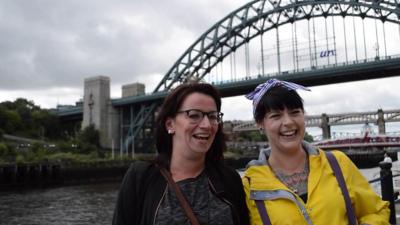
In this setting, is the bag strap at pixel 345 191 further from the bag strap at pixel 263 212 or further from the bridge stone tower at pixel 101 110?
the bridge stone tower at pixel 101 110

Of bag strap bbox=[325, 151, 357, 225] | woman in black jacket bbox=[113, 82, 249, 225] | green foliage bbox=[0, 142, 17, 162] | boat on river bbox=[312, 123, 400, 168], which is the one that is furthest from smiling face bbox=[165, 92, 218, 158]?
boat on river bbox=[312, 123, 400, 168]

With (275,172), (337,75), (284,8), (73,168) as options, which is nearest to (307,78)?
(337,75)

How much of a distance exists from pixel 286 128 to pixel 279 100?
0.18 m

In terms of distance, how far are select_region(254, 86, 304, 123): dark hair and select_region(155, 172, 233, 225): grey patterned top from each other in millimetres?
642

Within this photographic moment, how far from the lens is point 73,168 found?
39250 mm

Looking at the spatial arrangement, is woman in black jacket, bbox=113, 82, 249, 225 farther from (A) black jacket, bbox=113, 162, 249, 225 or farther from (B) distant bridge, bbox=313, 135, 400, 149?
(B) distant bridge, bbox=313, 135, 400, 149

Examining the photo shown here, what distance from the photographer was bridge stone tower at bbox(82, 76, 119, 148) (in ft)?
201

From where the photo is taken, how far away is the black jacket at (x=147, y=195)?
2.51 m

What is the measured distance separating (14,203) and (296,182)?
23983 millimetres

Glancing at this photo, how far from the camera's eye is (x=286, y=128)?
275 cm

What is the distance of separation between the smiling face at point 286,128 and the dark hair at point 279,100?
0.09 ft

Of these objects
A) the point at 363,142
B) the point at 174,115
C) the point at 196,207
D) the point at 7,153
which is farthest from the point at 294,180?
the point at 363,142

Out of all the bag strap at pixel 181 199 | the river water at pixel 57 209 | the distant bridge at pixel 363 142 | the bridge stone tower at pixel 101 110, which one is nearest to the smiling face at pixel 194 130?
the bag strap at pixel 181 199

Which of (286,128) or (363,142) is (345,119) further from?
(286,128)
